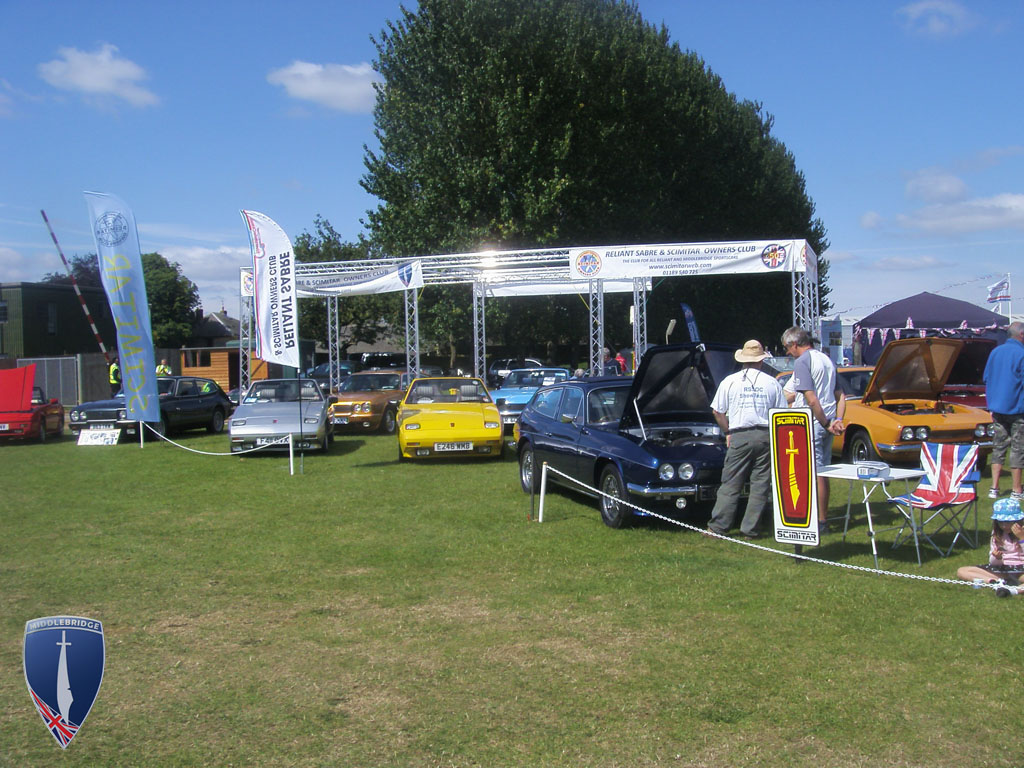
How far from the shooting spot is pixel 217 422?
2209cm

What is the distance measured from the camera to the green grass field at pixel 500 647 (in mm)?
4039

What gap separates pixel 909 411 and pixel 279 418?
34.1 feet

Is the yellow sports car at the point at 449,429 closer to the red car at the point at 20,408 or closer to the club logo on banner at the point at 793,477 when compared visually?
the club logo on banner at the point at 793,477

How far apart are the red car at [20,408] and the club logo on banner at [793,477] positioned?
1770cm

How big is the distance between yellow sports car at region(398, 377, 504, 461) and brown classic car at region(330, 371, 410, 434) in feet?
12.8

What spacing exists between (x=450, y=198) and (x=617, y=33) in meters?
8.25

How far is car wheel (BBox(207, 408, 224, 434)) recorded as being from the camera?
21.9 meters

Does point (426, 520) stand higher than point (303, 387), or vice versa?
point (303, 387)

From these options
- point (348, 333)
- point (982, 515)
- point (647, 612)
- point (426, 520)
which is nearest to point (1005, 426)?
point (982, 515)

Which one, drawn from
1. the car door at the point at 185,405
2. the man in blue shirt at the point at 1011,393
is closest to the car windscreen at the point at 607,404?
the man in blue shirt at the point at 1011,393

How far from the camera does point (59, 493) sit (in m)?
12.0

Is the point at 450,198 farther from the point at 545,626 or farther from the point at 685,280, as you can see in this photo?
the point at 545,626

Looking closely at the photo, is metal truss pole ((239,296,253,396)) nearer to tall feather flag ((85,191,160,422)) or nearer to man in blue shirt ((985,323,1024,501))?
tall feather flag ((85,191,160,422))

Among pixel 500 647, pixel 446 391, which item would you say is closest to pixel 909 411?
pixel 446 391
